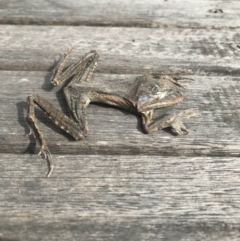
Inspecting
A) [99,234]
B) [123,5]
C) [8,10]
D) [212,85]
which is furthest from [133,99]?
[8,10]

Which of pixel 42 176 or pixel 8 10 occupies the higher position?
pixel 8 10

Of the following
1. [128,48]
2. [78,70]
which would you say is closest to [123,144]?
[78,70]

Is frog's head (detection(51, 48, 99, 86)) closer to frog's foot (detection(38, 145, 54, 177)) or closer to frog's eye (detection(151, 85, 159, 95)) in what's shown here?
frog's eye (detection(151, 85, 159, 95))

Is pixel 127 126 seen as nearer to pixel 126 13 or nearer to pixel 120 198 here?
pixel 120 198

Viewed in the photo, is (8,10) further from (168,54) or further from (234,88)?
(234,88)

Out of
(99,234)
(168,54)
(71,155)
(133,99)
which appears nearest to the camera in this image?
(99,234)

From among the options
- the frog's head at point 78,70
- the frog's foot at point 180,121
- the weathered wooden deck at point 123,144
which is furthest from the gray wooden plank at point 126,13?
the frog's foot at point 180,121

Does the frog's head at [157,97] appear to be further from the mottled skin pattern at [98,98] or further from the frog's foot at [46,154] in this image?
the frog's foot at [46,154]
